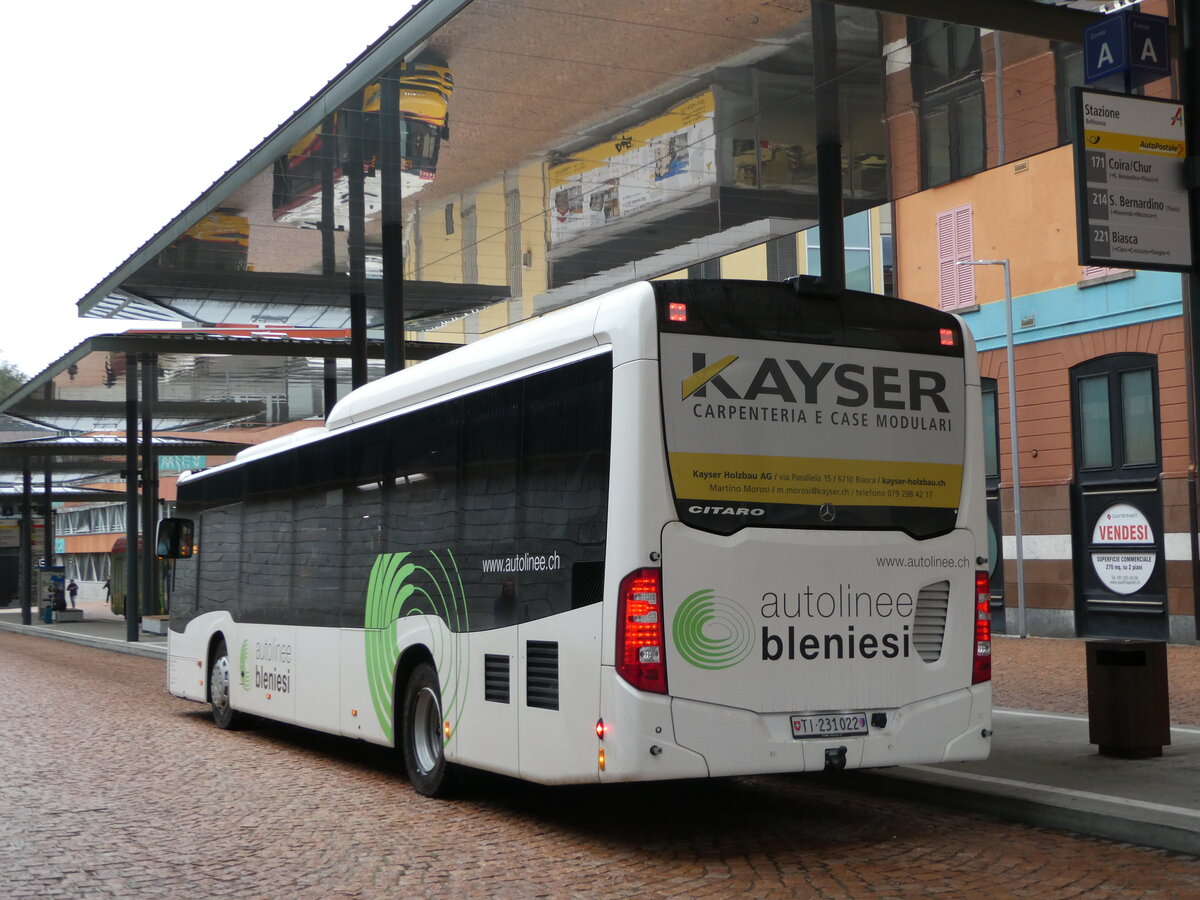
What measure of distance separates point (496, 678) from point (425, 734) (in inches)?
63.1

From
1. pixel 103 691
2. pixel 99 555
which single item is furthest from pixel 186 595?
pixel 99 555

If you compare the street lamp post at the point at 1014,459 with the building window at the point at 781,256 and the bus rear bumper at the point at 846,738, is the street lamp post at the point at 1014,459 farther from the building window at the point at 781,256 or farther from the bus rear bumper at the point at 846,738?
the bus rear bumper at the point at 846,738

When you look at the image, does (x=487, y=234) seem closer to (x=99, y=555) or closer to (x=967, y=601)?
(x=967, y=601)

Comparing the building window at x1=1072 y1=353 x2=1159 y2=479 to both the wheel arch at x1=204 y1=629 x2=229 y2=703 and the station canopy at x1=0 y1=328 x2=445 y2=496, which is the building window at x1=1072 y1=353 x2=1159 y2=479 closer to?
the station canopy at x1=0 y1=328 x2=445 y2=496

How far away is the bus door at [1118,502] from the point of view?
26.8 metres

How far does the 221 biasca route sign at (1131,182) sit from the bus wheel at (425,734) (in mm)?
5184

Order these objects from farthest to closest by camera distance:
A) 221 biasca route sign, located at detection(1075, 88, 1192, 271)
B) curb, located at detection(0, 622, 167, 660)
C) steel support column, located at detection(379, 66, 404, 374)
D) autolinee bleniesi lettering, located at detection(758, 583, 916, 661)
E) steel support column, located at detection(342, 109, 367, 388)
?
1. curb, located at detection(0, 622, 167, 660)
2. steel support column, located at detection(342, 109, 367, 388)
3. steel support column, located at detection(379, 66, 404, 374)
4. 221 biasca route sign, located at detection(1075, 88, 1192, 271)
5. autolinee bleniesi lettering, located at detection(758, 583, 916, 661)

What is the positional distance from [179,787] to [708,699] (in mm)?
5025

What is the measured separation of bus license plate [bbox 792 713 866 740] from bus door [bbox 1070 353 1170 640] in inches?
767

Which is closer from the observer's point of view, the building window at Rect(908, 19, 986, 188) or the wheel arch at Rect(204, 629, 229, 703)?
the building window at Rect(908, 19, 986, 188)

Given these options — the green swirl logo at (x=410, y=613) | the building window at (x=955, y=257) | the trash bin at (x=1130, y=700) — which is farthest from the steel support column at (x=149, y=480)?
the trash bin at (x=1130, y=700)

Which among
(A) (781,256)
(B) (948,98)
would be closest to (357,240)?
(B) (948,98)

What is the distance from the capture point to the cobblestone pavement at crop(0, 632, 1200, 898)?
25.1ft

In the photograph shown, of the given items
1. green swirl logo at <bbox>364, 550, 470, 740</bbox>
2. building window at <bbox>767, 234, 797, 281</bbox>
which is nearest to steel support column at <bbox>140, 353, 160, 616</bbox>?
building window at <bbox>767, 234, 797, 281</bbox>
